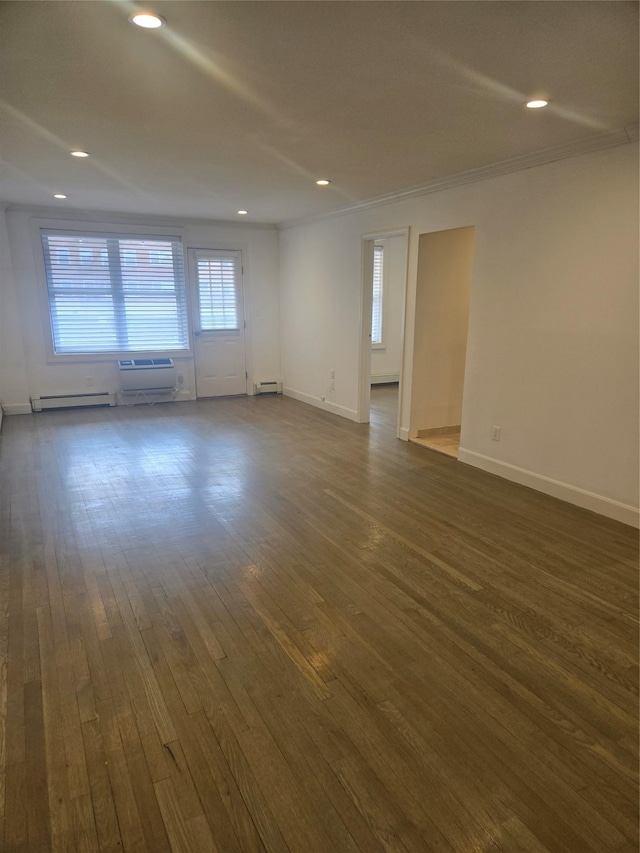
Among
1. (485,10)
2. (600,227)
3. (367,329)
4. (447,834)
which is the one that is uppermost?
(485,10)

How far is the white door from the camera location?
727cm

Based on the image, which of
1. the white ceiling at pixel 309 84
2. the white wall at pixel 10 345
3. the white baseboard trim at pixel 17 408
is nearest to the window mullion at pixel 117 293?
the white wall at pixel 10 345

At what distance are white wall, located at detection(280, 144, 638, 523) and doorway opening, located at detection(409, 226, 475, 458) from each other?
0.15m

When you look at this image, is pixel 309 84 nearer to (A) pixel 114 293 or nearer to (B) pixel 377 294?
(A) pixel 114 293

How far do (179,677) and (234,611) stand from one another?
46cm

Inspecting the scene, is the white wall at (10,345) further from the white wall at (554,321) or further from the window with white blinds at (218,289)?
the white wall at (554,321)

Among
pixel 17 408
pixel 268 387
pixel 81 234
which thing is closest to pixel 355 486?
pixel 268 387

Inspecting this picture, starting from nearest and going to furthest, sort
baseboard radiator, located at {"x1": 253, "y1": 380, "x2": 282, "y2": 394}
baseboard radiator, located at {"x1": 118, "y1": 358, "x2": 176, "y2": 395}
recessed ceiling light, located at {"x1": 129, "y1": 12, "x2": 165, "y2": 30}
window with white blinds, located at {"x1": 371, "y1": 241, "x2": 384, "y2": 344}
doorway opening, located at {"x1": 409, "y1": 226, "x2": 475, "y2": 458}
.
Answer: recessed ceiling light, located at {"x1": 129, "y1": 12, "x2": 165, "y2": 30} → doorway opening, located at {"x1": 409, "y1": 226, "x2": 475, "y2": 458} → baseboard radiator, located at {"x1": 118, "y1": 358, "x2": 176, "y2": 395} → baseboard radiator, located at {"x1": 253, "y1": 380, "x2": 282, "y2": 394} → window with white blinds, located at {"x1": 371, "y1": 241, "x2": 384, "y2": 344}

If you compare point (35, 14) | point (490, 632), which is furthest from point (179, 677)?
point (35, 14)

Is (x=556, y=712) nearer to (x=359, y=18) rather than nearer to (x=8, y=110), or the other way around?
(x=359, y=18)

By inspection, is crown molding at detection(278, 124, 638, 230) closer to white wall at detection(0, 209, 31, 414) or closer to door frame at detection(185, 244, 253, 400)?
door frame at detection(185, 244, 253, 400)

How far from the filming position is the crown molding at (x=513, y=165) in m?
3.09

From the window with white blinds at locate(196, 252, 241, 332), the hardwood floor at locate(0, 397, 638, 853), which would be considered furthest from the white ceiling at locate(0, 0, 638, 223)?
the window with white blinds at locate(196, 252, 241, 332)

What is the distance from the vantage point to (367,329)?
5.85m
